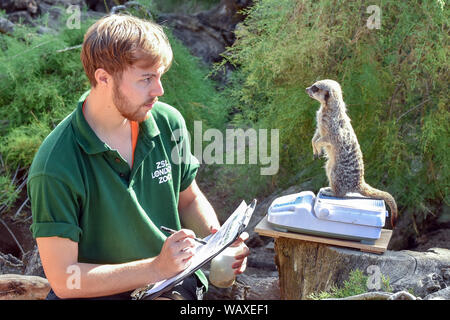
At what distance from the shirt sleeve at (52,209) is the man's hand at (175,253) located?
0.82 feet

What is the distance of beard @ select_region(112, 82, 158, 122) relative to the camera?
1580 mm

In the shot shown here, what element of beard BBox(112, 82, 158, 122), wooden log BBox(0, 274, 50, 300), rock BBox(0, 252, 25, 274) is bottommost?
rock BBox(0, 252, 25, 274)

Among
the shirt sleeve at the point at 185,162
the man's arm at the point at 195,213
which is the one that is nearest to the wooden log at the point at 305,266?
the man's arm at the point at 195,213

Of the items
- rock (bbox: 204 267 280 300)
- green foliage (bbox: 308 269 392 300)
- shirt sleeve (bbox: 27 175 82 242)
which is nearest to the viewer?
shirt sleeve (bbox: 27 175 82 242)

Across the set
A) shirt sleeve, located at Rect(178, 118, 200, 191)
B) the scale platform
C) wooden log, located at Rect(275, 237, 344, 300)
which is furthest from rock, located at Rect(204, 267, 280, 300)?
shirt sleeve, located at Rect(178, 118, 200, 191)

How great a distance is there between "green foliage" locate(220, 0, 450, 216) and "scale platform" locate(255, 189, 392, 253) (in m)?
0.94

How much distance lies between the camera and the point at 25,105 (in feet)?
12.8

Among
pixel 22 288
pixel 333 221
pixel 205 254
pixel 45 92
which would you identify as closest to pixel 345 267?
pixel 333 221

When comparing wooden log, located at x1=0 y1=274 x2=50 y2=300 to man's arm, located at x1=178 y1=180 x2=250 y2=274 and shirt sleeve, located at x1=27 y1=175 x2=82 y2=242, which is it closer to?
man's arm, located at x1=178 y1=180 x2=250 y2=274

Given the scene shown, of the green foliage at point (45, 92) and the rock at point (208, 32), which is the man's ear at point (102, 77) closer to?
the green foliage at point (45, 92)

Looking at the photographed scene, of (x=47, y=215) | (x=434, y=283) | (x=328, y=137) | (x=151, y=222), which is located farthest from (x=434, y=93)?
(x=47, y=215)

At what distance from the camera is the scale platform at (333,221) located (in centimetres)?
200

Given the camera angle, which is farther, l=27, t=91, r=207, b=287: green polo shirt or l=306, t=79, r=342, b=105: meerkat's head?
l=306, t=79, r=342, b=105: meerkat's head

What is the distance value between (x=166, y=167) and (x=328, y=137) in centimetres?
80
